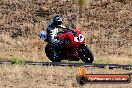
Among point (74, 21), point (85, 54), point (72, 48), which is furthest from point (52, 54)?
point (74, 21)

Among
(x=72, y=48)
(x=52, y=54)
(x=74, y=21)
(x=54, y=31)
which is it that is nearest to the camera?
(x=72, y=48)

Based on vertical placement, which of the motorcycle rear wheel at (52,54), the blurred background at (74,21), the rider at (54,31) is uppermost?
the rider at (54,31)

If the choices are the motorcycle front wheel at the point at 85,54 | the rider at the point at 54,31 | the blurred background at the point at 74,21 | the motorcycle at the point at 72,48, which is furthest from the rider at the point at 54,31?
the blurred background at the point at 74,21

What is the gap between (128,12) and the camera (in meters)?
41.2

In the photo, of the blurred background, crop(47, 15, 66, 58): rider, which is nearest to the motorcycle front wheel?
crop(47, 15, 66, 58): rider

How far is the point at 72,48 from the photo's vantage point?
20.6 m

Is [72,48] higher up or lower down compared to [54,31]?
lower down

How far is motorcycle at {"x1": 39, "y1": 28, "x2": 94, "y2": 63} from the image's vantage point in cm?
2033

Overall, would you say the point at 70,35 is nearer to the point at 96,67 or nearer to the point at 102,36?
the point at 96,67

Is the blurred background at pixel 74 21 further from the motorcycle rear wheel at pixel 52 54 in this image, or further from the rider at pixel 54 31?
the rider at pixel 54 31

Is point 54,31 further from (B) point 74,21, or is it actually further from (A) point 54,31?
(B) point 74,21

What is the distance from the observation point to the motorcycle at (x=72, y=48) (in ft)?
66.7

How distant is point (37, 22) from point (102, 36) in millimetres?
5624

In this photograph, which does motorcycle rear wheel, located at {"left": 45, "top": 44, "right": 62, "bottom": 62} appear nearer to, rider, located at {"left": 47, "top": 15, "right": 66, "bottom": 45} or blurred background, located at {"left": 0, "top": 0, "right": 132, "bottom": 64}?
rider, located at {"left": 47, "top": 15, "right": 66, "bottom": 45}
